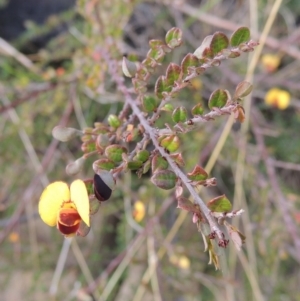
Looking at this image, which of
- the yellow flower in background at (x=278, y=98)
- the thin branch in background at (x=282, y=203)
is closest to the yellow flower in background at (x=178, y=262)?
the thin branch in background at (x=282, y=203)

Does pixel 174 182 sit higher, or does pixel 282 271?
pixel 174 182

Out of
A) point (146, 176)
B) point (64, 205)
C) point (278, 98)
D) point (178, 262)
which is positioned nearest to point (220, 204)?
point (64, 205)

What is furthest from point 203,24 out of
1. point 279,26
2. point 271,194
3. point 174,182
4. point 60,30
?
point 174,182

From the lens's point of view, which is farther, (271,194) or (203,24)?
(203,24)

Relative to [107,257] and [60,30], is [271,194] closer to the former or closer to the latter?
[107,257]

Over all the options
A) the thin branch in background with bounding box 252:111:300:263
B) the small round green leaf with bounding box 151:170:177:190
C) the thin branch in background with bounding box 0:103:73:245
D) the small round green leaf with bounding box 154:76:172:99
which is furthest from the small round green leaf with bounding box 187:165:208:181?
the thin branch in background with bounding box 0:103:73:245

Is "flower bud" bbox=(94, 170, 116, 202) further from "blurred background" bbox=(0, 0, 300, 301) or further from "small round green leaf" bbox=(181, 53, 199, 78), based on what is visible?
"blurred background" bbox=(0, 0, 300, 301)
